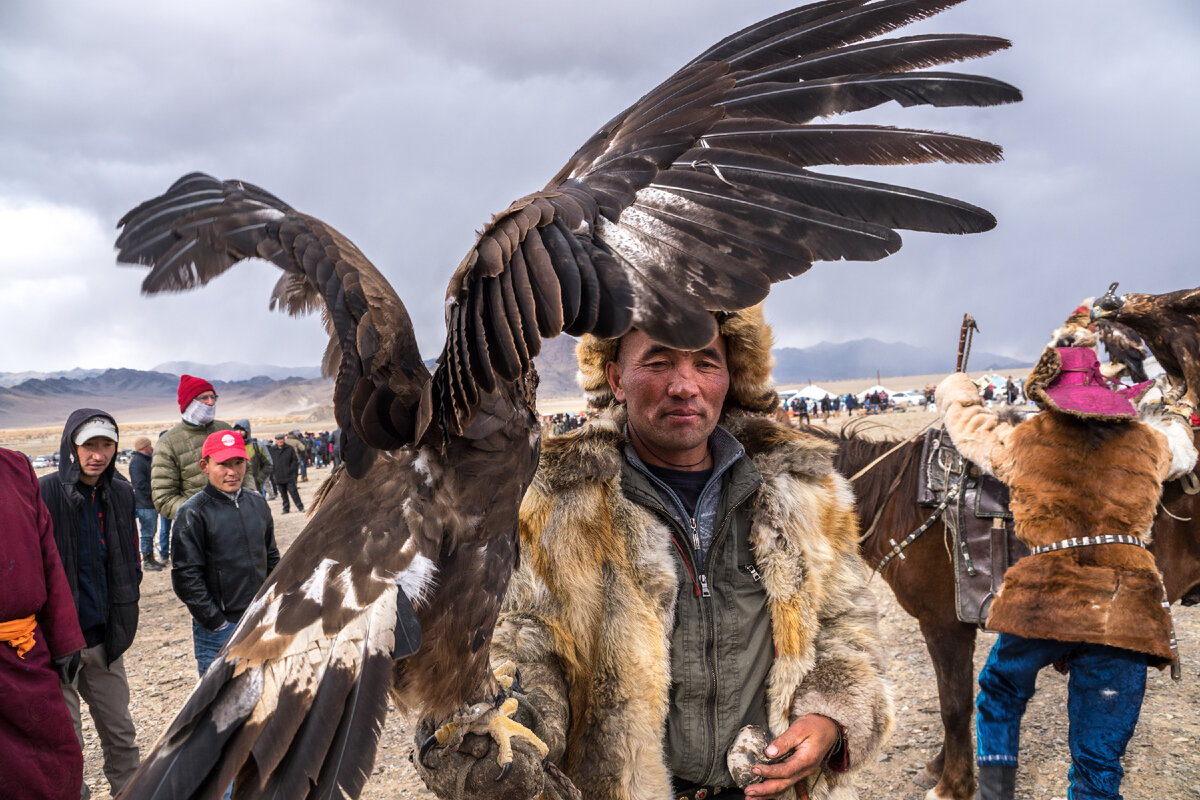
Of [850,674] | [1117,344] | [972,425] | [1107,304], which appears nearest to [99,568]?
[850,674]

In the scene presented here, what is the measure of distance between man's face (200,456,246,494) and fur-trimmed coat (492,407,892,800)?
10.5ft

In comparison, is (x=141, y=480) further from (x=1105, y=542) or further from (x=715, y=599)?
(x=1105, y=542)

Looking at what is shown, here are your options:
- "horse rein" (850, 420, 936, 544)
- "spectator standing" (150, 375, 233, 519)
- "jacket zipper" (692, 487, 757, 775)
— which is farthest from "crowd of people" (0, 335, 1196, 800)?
"spectator standing" (150, 375, 233, 519)

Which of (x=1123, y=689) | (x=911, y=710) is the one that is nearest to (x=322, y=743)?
(x=1123, y=689)

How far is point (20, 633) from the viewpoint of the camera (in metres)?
2.94

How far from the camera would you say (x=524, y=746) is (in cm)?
179

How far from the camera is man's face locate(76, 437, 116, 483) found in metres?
4.02

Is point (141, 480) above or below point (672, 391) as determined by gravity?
below

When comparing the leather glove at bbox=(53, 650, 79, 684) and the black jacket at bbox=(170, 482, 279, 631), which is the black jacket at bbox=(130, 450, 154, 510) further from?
the leather glove at bbox=(53, 650, 79, 684)

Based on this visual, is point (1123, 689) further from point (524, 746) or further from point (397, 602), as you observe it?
point (397, 602)

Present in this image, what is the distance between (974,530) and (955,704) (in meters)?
1.03

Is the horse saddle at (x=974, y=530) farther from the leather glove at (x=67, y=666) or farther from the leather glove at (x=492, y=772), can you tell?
the leather glove at (x=67, y=666)

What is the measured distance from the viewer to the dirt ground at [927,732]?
13.6 feet

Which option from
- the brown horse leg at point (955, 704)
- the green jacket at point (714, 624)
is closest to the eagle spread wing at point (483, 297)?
the green jacket at point (714, 624)
